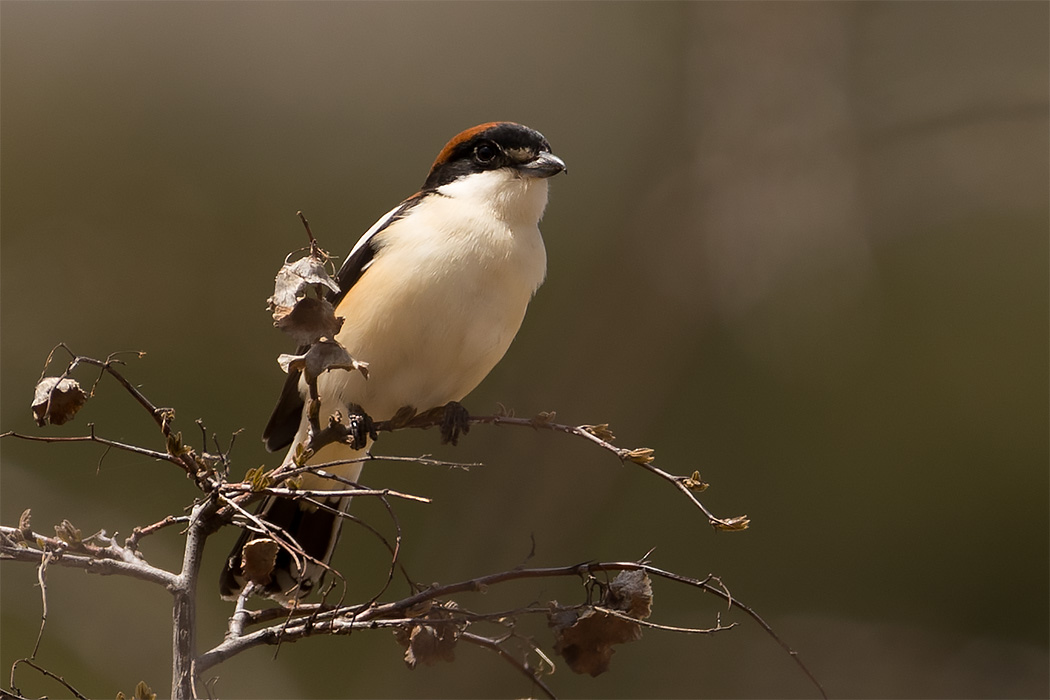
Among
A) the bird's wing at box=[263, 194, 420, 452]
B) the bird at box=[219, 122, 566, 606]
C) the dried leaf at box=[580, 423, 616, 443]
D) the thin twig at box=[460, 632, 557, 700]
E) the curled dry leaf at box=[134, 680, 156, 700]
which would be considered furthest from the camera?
the bird's wing at box=[263, 194, 420, 452]

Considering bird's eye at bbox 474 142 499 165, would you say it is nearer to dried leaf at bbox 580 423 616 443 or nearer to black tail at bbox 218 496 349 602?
black tail at bbox 218 496 349 602

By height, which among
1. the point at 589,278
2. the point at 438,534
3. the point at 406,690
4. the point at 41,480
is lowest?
the point at 406,690

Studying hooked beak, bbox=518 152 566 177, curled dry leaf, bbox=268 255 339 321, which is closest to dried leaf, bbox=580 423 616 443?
curled dry leaf, bbox=268 255 339 321

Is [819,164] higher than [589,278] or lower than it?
higher

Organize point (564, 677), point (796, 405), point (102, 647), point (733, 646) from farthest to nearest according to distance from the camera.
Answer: point (796, 405) → point (733, 646) → point (564, 677) → point (102, 647)

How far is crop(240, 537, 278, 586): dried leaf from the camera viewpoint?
167 cm

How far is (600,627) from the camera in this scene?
1.72m

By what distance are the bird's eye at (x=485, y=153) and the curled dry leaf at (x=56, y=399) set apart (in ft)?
6.14

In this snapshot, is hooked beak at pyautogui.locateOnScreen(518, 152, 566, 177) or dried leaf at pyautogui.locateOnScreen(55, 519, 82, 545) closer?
dried leaf at pyautogui.locateOnScreen(55, 519, 82, 545)

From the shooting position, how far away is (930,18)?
6.60 metres

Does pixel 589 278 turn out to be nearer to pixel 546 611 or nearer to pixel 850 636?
pixel 850 636

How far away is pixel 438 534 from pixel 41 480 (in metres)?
1.82

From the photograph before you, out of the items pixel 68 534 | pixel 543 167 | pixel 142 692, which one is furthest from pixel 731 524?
pixel 543 167

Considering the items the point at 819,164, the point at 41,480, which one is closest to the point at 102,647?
the point at 41,480
